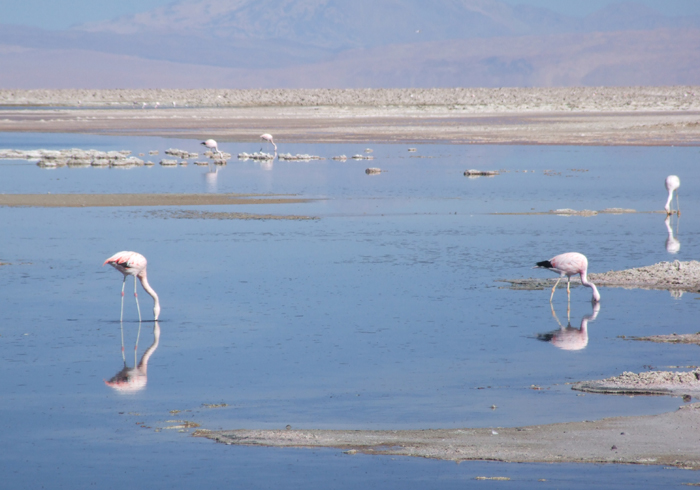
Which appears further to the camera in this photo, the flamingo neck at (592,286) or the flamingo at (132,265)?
the flamingo neck at (592,286)

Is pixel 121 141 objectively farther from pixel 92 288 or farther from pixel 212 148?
pixel 92 288

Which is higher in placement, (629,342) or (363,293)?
(363,293)

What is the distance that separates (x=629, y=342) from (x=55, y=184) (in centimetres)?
1830

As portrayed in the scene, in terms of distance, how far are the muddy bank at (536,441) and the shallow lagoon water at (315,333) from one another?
0.16 meters

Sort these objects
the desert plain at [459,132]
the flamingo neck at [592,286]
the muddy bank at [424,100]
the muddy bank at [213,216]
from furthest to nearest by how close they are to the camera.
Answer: the muddy bank at [424,100] → the muddy bank at [213,216] → the flamingo neck at [592,286] → the desert plain at [459,132]

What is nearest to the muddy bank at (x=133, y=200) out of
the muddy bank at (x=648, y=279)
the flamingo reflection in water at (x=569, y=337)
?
the muddy bank at (x=648, y=279)

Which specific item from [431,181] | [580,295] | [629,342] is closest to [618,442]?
[629,342]

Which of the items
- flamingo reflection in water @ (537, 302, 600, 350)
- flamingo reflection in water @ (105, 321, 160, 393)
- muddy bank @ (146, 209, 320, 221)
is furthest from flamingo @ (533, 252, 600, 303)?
muddy bank @ (146, 209, 320, 221)

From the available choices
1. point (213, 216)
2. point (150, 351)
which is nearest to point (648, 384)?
point (150, 351)

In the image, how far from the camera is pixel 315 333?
996cm

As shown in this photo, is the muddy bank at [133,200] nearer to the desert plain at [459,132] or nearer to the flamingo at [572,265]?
the desert plain at [459,132]

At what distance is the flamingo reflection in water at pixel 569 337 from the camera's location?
9.53 metres

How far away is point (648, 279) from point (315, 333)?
4.64m

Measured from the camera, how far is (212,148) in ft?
114
